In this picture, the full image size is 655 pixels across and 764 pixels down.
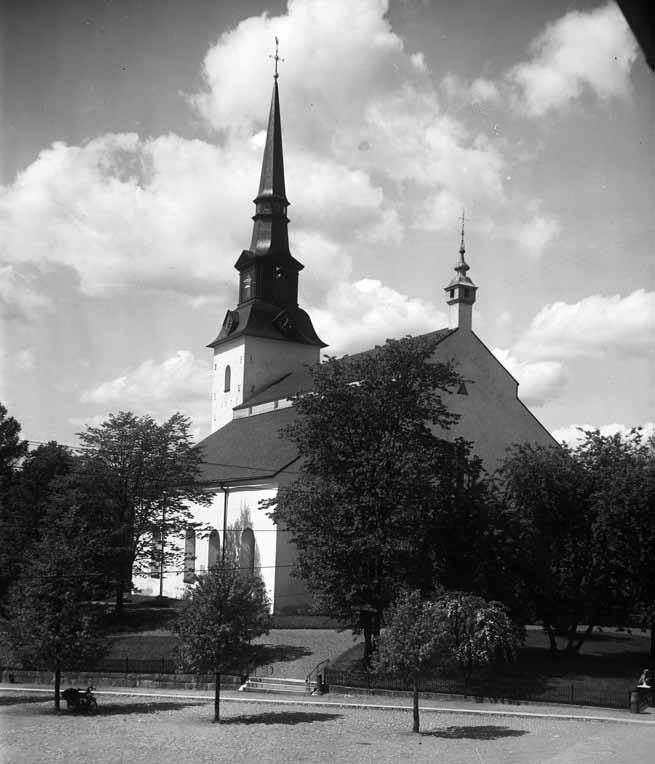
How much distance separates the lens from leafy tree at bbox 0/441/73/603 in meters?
40.5

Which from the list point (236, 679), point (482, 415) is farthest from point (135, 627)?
point (482, 415)

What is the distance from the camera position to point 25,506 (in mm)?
43969

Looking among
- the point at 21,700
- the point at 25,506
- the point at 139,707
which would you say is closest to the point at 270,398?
the point at 25,506

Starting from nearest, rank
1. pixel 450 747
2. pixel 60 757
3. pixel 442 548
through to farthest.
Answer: pixel 60 757, pixel 450 747, pixel 442 548

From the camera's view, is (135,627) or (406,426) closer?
(406,426)

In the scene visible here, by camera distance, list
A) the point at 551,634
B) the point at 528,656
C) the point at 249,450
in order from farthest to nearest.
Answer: the point at 249,450 < the point at 528,656 < the point at 551,634

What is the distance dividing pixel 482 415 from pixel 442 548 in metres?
17.2

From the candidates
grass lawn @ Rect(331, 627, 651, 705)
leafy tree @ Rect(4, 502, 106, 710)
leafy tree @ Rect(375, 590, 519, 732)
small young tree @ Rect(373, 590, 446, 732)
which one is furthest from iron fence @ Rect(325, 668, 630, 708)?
leafy tree @ Rect(4, 502, 106, 710)

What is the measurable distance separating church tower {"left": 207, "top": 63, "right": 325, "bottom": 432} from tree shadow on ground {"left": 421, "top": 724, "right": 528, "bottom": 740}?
39.8 meters

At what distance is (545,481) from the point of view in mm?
30922

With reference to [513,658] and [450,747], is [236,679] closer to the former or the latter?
[513,658]

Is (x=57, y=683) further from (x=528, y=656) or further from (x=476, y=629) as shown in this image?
(x=528, y=656)

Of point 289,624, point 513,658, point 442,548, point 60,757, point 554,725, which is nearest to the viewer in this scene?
point 60,757

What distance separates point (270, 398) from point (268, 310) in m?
6.77
